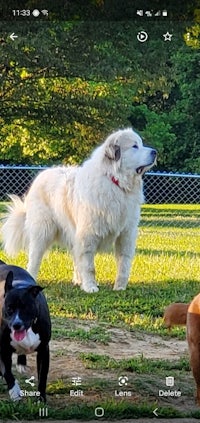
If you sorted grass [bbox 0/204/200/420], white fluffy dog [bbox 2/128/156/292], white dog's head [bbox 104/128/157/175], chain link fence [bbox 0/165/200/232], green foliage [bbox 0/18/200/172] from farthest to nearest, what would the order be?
white fluffy dog [bbox 2/128/156/292] < white dog's head [bbox 104/128/157/175] < chain link fence [bbox 0/165/200/232] < green foliage [bbox 0/18/200/172] < grass [bbox 0/204/200/420]

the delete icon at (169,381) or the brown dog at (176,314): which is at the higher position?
the brown dog at (176,314)

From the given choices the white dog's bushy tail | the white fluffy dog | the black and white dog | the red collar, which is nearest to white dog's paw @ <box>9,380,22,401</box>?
the black and white dog

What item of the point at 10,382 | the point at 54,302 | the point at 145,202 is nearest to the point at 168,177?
the point at 145,202

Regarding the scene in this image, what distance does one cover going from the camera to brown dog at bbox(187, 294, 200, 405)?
2814mm

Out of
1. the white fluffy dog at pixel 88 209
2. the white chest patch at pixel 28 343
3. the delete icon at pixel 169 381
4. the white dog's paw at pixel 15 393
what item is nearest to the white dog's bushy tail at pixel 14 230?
the white fluffy dog at pixel 88 209

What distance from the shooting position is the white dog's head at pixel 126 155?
3.11m

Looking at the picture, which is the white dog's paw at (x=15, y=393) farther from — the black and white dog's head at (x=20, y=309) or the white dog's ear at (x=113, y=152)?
the white dog's ear at (x=113, y=152)

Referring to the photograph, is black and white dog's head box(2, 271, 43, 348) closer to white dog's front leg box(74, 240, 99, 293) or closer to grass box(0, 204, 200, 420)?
grass box(0, 204, 200, 420)

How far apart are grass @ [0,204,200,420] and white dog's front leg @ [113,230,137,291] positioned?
21mm

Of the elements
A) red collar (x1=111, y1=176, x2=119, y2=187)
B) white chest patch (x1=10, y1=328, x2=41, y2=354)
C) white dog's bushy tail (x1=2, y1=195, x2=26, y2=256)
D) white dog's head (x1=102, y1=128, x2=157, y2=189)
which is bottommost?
white chest patch (x1=10, y1=328, x2=41, y2=354)

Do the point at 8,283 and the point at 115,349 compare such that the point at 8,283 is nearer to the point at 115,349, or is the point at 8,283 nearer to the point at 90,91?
the point at 115,349

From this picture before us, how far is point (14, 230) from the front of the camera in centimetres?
356

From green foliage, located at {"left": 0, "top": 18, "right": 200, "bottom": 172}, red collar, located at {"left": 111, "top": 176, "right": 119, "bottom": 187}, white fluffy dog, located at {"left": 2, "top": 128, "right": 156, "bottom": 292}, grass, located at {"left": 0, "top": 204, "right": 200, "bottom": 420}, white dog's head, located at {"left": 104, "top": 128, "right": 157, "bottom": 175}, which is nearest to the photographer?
grass, located at {"left": 0, "top": 204, "right": 200, "bottom": 420}

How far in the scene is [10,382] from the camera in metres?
2.82
